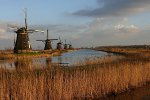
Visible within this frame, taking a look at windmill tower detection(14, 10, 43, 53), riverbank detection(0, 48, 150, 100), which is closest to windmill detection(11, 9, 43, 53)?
windmill tower detection(14, 10, 43, 53)

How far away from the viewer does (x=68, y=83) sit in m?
9.11

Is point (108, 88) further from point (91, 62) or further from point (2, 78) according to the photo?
point (91, 62)

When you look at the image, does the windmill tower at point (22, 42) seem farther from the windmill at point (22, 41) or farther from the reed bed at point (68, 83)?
the reed bed at point (68, 83)

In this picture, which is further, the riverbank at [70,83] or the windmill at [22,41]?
the windmill at [22,41]

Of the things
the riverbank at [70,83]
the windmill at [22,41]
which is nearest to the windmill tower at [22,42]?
the windmill at [22,41]

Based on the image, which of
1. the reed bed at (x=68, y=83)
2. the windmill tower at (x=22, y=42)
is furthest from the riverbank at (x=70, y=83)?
the windmill tower at (x=22, y=42)

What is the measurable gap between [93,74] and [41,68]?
2.81 m

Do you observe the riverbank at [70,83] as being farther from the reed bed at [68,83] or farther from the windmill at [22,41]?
the windmill at [22,41]

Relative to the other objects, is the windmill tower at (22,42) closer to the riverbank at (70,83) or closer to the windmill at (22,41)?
the windmill at (22,41)

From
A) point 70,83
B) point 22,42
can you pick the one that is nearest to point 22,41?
point 22,42

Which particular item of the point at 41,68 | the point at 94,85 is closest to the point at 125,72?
the point at 94,85

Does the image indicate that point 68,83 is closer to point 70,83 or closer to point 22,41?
point 70,83

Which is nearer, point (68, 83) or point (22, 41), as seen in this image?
point (68, 83)

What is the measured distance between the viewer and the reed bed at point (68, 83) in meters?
7.78
